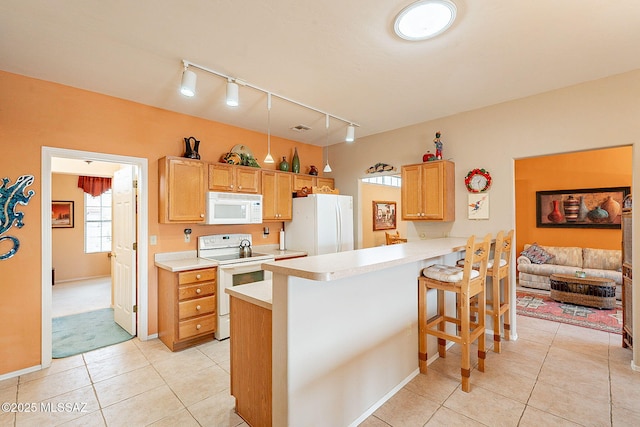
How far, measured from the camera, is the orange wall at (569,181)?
5.27 metres

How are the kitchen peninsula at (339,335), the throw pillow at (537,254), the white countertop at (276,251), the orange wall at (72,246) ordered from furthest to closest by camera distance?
1. the orange wall at (72,246)
2. the throw pillow at (537,254)
3. the white countertop at (276,251)
4. the kitchen peninsula at (339,335)

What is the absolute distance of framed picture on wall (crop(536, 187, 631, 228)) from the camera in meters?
5.23

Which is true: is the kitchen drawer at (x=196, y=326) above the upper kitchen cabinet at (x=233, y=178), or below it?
below

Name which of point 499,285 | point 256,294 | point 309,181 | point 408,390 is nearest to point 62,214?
point 309,181

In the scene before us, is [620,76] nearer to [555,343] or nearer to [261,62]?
[555,343]

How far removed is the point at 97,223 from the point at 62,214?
685mm

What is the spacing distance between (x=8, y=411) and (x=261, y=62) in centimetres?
340

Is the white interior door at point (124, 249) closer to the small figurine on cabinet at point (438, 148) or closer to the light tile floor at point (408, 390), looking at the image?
the light tile floor at point (408, 390)

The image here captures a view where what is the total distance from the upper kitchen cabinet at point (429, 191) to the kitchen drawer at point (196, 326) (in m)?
2.83

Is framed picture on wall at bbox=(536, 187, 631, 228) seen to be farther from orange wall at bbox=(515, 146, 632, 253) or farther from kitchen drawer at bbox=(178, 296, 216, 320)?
kitchen drawer at bbox=(178, 296, 216, 320)

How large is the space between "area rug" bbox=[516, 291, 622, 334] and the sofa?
1.78ft

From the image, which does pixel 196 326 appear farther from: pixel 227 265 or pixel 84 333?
pixel 84 333

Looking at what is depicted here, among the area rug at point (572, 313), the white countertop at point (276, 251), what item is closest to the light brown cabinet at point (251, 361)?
the white countertop at point (276, 251)

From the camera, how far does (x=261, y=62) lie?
2559 mm
